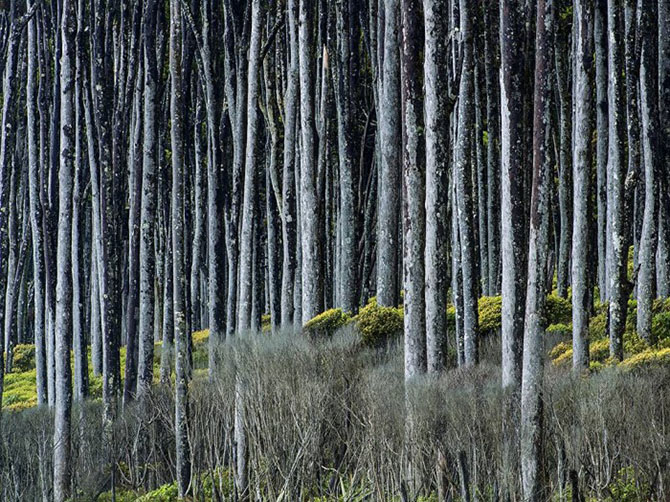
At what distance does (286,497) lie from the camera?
25.5 feet

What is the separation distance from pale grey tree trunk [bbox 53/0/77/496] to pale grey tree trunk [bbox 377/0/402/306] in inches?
207

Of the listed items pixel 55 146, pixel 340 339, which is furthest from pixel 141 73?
pixel 340 339

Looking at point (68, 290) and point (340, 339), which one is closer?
point (68, 290)

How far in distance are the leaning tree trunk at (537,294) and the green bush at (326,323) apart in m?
6.16

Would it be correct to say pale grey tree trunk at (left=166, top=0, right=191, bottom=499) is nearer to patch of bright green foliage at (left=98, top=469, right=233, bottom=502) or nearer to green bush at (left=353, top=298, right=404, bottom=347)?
patch of bright green foliage at (left=98, top=469, right=233, bottom=502)

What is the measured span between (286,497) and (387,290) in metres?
8.24

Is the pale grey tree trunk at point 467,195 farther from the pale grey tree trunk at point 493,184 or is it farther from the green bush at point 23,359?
the green bush at point 23,359

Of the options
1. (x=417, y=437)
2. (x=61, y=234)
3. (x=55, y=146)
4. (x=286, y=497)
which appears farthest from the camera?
(x=55, y=146)

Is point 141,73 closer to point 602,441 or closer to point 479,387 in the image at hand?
point 479,387

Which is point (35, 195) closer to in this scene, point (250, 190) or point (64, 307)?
point (250, 190)

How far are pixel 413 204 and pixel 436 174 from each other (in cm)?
47

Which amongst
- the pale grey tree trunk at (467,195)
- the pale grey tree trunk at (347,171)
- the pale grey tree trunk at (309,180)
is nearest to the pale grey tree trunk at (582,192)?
the pale grey tree trunk at (467,195)

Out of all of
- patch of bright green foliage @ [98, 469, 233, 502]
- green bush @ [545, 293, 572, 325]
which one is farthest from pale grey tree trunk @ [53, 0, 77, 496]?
green bush @ [545, 293, 572, 325]

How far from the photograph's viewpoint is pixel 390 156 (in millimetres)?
15109
